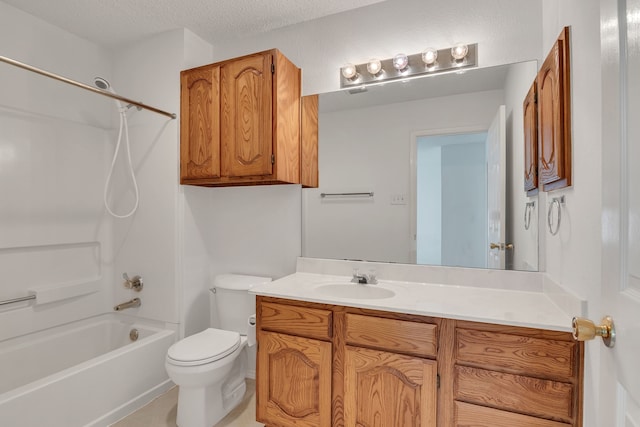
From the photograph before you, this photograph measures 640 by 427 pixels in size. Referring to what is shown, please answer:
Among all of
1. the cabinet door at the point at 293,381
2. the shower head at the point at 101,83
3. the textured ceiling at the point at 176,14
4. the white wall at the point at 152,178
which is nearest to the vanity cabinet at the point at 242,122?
the white wall at the point at 152,178

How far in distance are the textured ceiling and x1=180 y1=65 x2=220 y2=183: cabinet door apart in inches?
13.8

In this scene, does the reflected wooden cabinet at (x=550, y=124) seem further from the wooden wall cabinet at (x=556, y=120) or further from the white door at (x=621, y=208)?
the white door at (x=621, y=208)

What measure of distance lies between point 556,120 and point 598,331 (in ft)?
3.20

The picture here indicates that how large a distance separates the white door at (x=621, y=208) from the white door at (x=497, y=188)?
1.11 meters

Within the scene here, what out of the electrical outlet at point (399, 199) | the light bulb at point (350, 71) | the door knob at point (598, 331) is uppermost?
the light bulb at point (350, 71)

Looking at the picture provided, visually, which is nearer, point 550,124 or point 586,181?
point 586,181

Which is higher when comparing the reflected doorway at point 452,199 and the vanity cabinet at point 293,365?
the reflected doorway at point 452,199

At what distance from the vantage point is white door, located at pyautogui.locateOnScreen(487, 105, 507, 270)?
1737mm

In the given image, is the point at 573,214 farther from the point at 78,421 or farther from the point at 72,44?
the point at 72,44

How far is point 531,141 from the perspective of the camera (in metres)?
1.59

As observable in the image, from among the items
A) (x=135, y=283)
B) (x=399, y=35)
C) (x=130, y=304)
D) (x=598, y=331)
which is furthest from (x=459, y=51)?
(x=130, y=304)

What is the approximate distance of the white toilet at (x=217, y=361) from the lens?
1.74 meters

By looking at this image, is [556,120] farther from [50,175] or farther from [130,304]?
[50,175]

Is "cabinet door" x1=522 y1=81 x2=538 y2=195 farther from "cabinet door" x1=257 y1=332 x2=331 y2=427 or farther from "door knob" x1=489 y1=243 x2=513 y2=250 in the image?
"cabinet door" x1=257 y1=332 x2=331 y2=427
